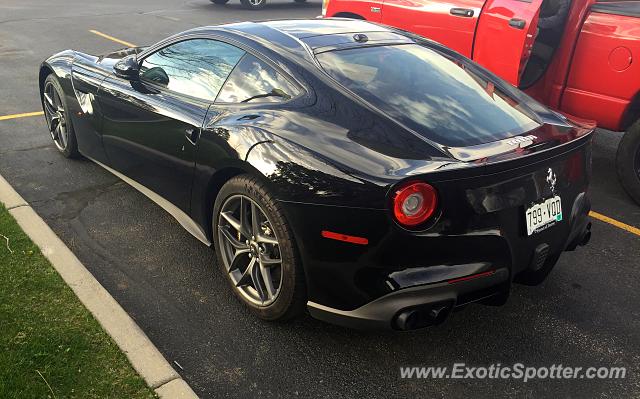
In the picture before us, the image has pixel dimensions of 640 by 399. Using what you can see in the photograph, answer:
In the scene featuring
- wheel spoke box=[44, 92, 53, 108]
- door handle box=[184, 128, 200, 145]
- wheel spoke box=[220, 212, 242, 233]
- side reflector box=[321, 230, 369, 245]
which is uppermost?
door handle box=[184, 128, 200, 145]

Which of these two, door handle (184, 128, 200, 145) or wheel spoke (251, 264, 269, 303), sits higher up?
door handle (184, 128, 200, 145)

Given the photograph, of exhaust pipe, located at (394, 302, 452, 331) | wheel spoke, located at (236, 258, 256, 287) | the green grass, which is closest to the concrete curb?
the green grass

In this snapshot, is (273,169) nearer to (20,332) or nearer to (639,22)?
(20,332)

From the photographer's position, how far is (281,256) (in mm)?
2691

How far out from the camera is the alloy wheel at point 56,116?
498 centimetres

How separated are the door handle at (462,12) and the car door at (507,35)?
154mm

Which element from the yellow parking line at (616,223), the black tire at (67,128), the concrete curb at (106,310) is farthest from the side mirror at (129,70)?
the yellow parking line at (616,223)

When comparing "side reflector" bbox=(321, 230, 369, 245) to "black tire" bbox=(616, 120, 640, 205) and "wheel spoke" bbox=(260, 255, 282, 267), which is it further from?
"black tire" bbox=(616, 120, 640, 205)

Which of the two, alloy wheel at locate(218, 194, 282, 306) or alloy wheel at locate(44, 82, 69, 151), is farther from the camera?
alloy wheel at locate(44, 82, 69, 151)

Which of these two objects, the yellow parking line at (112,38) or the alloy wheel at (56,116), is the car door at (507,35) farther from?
the yellow parking line at (112,38)

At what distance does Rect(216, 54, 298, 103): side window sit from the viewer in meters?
2.96

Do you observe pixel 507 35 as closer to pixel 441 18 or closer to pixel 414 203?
pixel 441 18

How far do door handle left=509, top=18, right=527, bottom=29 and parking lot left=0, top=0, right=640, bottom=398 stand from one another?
5.15 ft

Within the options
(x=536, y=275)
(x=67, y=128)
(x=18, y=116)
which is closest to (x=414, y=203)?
(x=536, y=275)
